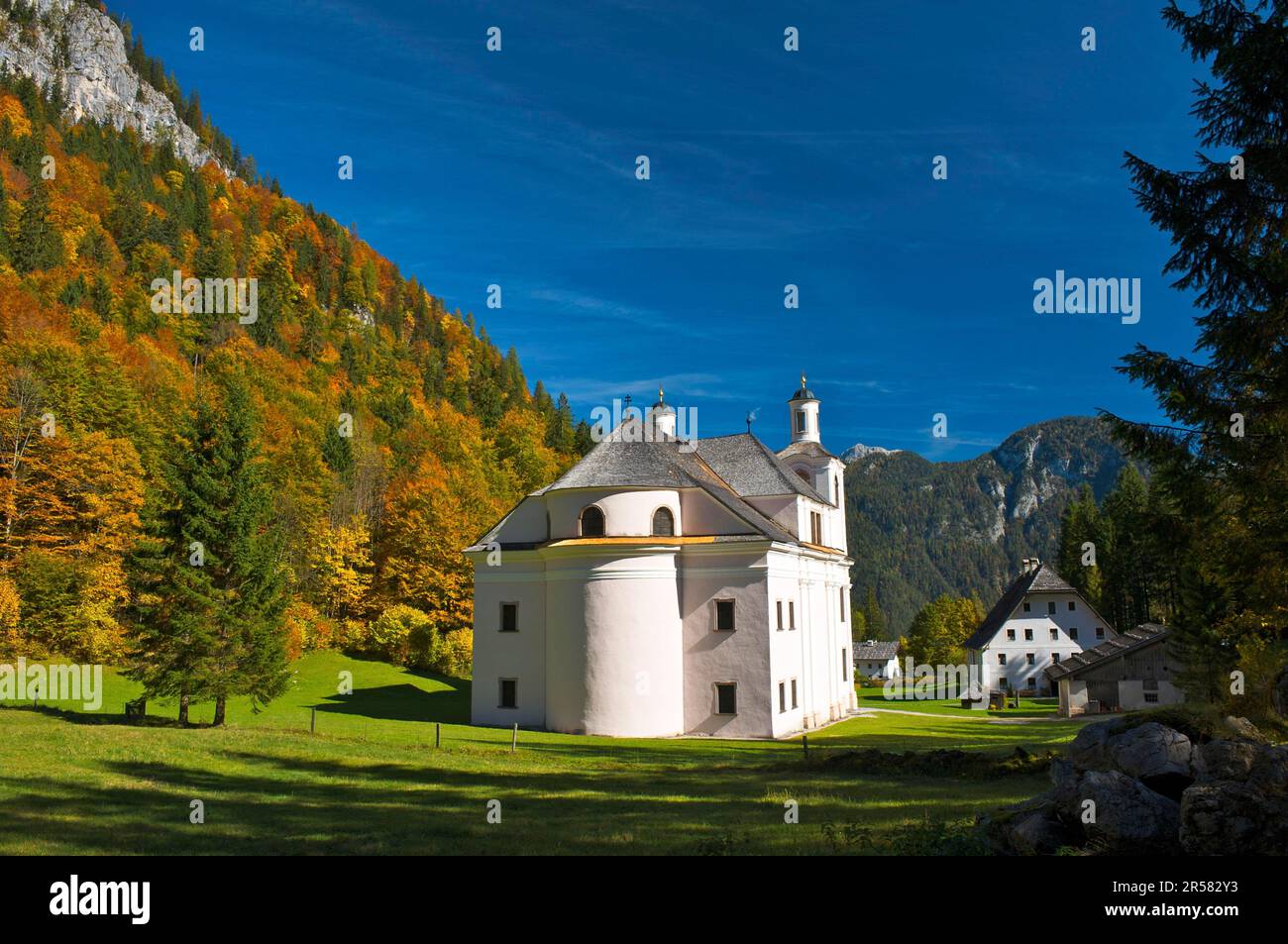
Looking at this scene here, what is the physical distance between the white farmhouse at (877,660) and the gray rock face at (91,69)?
12987cm

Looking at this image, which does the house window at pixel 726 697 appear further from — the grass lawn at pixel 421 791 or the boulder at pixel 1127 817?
the boulder at pixel 1127 817

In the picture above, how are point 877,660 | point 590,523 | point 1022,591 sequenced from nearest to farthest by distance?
1. point 590,523
2. point 1022,591
3. point 877,660

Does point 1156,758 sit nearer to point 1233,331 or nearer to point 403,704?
point 1233,331

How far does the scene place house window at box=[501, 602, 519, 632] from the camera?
36562 mm

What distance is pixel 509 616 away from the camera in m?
36.7

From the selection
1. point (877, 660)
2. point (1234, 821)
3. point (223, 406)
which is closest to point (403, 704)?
point (223, 406)

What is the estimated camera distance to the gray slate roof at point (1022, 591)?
72.3 m

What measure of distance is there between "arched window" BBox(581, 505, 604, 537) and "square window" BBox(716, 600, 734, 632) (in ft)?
18.6

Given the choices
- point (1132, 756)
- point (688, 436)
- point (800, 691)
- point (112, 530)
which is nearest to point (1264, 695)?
point (1132, 756)

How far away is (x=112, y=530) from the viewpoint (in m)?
47.0

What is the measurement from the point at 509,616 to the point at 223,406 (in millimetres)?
14400

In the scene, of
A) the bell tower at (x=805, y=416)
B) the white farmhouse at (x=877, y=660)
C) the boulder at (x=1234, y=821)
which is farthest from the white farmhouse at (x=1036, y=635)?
the boulder at (x=1234, y=821)

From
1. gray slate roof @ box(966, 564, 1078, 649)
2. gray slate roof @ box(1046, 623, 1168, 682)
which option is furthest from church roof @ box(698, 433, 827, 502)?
gray slate roof @ box(966, 564, 1078, 649)

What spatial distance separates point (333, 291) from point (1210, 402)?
416 ft
